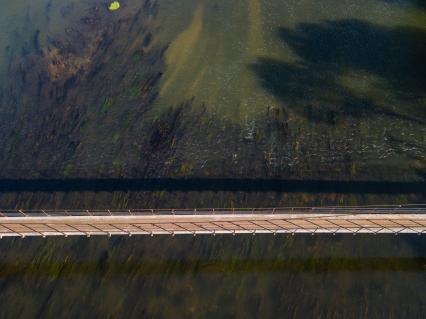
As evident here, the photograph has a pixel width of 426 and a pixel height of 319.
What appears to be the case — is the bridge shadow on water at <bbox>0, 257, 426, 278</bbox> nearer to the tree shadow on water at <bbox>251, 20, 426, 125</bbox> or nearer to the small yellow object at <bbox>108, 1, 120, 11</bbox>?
the tree shadow on water at <bbox>251, 20, 426, 125</bbox>

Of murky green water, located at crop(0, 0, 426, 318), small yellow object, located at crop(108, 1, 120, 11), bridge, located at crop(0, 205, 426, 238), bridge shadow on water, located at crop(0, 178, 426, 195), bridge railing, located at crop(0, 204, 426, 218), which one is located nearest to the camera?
bridge, located at crop(0, 205, 426, 238)

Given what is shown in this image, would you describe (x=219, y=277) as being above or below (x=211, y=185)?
below

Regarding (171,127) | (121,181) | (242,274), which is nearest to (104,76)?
(171,127)

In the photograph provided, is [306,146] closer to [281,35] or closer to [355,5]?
[281,35]

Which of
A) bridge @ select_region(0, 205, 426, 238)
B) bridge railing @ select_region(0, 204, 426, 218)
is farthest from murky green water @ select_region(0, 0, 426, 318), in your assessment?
bridge @ select_region(0, 205, 426, 238)

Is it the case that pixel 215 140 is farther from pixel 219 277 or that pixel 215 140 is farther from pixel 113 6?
pixel 113 6

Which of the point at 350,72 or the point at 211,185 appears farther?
the point at 350,72

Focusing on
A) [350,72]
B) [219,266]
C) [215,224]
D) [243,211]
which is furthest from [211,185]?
[350,72]
